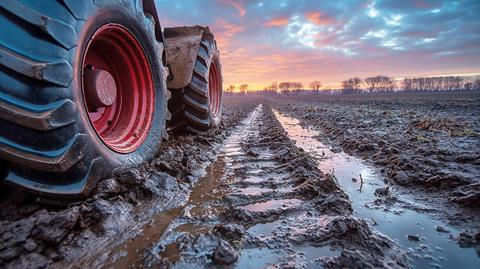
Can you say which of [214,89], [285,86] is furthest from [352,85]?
[214,89]

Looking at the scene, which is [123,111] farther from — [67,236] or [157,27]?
[67,236]

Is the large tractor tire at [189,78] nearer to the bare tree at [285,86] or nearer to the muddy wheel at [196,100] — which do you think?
the muddy wheel at [196,100]

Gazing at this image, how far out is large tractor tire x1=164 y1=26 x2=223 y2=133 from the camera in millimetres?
4020

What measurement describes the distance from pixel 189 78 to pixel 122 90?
1.15 m

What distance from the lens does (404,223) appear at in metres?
1.99

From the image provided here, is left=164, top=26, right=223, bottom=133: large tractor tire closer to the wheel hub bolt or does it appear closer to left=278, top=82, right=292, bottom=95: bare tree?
the wheel hub bolt

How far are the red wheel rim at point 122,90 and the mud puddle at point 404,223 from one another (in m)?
1.90

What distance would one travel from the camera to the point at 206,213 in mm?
2182

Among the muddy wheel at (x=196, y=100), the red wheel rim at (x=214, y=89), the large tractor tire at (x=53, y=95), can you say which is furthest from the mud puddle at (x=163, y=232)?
the red wheel rim at (x=214, y=89)

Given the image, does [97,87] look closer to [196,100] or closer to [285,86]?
[196,100]

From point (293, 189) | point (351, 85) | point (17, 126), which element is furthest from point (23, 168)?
point (351, 85)

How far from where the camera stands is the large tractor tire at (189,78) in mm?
4020

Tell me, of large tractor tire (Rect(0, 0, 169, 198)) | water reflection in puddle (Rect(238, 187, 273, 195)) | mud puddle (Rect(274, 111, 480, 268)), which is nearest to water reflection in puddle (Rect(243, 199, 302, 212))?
water reflection in puddle (Rect(238, 187, 273, 195))

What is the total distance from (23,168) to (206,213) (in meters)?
1.12
